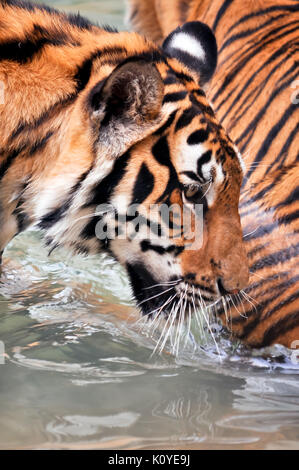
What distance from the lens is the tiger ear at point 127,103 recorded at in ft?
7.45

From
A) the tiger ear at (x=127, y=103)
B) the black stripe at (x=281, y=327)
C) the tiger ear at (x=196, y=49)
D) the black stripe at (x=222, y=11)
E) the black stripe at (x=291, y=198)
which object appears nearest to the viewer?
the tiger ear at (x=127, y=103)

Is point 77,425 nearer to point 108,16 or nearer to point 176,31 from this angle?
point 176,31

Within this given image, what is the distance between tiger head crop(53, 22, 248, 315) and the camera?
7.80 ft

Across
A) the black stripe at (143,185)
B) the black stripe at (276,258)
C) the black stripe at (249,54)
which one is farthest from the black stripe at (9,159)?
the black stripe at (249,54)

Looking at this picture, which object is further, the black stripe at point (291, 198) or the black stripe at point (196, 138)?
the black stripe at point (291, 198)

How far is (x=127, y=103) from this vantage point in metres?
2.35

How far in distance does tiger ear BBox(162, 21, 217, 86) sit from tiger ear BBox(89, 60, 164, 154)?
0.47 metres

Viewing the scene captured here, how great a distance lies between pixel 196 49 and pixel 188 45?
0.13 ft

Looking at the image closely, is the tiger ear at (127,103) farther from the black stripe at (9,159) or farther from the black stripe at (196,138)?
the black stripe at (9,159)

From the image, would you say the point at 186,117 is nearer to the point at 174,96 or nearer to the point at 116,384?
the point at 174,96

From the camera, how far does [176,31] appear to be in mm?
3004

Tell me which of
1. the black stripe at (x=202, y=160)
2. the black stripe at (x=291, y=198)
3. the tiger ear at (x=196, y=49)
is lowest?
the black stripe at (x=291, y=198)
